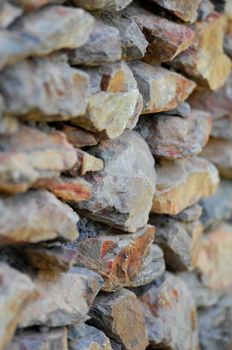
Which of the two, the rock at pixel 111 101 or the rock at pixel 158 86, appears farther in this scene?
the rock at pixel 158 86

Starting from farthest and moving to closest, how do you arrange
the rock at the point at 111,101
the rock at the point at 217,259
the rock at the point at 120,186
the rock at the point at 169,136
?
the rock at the point at 217,259, the rock at the point at 169,136, the rock at the point at 120,186, the rock at the point at 111,101

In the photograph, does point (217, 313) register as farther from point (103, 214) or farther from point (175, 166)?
point (103, 214)

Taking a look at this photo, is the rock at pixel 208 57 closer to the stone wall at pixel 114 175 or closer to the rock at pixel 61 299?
the stone wall at pixel 114 175

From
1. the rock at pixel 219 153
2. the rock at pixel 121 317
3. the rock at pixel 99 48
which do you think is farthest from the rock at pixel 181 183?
the rock at pixel 99 48

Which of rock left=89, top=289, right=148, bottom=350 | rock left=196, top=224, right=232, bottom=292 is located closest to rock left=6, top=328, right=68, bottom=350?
rock left=89, top=289, right=148, bottom=350

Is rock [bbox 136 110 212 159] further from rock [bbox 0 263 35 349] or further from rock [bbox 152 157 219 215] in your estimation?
rock [bbox 0 263 35 349]
